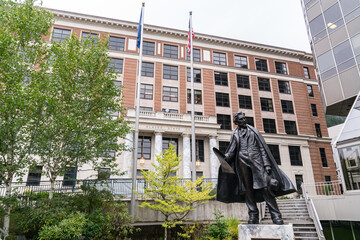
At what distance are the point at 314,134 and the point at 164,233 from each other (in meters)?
30.1

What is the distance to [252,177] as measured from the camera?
5.88 m

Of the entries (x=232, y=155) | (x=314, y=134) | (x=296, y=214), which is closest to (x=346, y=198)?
(x=296, y=214)

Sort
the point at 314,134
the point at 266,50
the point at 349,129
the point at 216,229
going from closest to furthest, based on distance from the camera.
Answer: the point at 216,229, the point at 349,129, the point at 314,134, the point at 266,50

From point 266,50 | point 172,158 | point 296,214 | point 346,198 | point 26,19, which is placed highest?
point 266,50

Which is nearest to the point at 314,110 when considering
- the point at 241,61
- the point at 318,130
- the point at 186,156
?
the point at 318,130

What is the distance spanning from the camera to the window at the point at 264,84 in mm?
36688

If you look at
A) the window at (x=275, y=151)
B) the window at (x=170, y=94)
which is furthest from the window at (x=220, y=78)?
the window at (x=275, y=151)

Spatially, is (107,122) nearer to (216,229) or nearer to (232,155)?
(216,229)

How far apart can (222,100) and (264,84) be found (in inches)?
315

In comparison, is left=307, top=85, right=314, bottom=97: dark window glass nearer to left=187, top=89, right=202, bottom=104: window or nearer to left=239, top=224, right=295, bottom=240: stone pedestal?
left=187, top=89, right=202, bottom=104: window

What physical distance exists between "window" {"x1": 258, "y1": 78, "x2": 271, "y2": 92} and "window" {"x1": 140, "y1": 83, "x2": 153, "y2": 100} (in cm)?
1660

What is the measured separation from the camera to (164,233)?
14.5 m

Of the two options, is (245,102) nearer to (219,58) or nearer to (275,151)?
(219,58)

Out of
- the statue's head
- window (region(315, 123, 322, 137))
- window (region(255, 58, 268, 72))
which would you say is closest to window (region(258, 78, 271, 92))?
window (region(255, 58, 268, 72))
